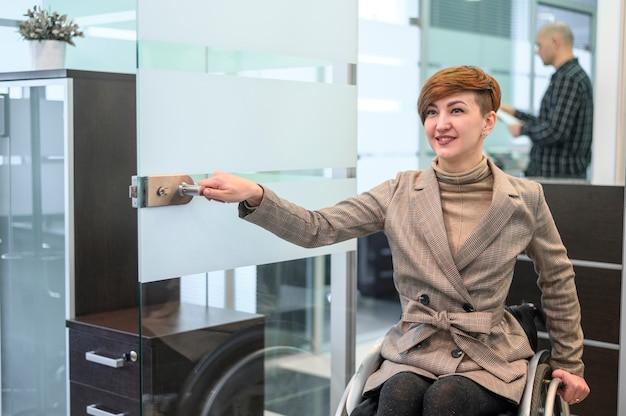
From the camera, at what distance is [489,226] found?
2.13m

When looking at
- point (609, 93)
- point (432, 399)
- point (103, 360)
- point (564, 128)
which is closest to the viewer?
point (432, 399)

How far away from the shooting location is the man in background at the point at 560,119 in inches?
134

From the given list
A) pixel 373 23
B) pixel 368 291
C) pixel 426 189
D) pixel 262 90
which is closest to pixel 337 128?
pixel 262 90

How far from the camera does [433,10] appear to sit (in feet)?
14.2

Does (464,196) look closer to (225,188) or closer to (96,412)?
(225,188)

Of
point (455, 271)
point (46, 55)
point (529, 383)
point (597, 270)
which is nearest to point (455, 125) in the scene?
point (455, 271)

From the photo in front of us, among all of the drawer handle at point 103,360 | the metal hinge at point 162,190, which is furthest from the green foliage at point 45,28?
the metal hinge at point 162,190

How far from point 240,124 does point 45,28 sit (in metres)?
1.19

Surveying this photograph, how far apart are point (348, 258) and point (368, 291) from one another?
3.18 meters

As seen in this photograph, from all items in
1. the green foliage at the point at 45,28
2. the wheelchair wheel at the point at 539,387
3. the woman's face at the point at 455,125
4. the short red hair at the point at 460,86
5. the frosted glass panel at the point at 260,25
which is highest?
the green foliage at the point at 45,28

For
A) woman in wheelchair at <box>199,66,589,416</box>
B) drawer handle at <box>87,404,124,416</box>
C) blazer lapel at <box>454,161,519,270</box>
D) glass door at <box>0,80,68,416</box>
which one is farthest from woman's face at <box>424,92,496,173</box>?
glass door at <box>0,80,68,416</box>

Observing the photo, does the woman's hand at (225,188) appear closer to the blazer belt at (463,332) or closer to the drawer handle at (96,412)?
the blazer belt at (463,332)

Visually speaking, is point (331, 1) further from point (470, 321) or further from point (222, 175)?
point (470, 321)

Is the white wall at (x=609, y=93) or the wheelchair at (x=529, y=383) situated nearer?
the wheelchair at (x=529, y=383)
